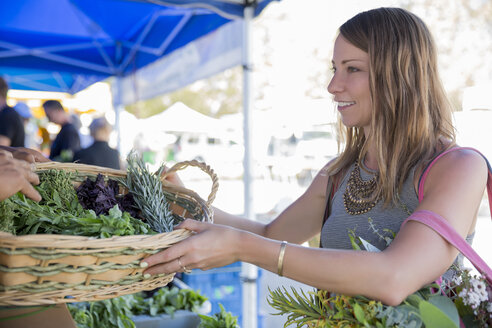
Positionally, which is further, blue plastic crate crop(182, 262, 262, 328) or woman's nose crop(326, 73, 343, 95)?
blue plastic crate crop(182, 262, 262, 328)

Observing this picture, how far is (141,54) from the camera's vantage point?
18.2 feet

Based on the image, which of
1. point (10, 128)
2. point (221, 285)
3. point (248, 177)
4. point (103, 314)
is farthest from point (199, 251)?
point (10, 128)

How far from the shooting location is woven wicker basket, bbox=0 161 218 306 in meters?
0.85

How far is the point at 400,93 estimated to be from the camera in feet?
4.68

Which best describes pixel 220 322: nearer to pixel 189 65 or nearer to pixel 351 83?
pixel 351 83

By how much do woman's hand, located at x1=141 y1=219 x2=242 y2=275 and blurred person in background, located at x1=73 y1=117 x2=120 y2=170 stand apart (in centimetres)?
377

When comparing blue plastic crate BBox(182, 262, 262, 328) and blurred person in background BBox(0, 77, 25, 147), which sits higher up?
blurred person in background BBox(0, 77, 25, 147)

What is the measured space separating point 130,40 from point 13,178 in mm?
5091

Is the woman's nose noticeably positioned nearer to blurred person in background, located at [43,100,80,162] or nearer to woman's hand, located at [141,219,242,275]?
woman's hand, located at [141,219,242,275]

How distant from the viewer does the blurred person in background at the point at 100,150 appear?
183 inches

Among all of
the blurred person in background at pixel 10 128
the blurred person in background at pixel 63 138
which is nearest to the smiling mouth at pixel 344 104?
the blurred person in background at pixel 10 128

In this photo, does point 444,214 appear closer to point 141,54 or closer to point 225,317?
point 225,317

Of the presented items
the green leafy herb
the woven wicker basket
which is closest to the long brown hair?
the woven wicker basket

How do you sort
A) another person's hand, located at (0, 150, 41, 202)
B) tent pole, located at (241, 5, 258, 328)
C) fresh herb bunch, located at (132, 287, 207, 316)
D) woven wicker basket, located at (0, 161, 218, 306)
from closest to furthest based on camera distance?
woven wicker basket, located at (0, 161, 218, 306), another person's hand, located at (0, 150, 41, 202), fresh herb bunch, located at (132, 287, 207, 316), tent pole, located at (241, 5, 258, 328)
